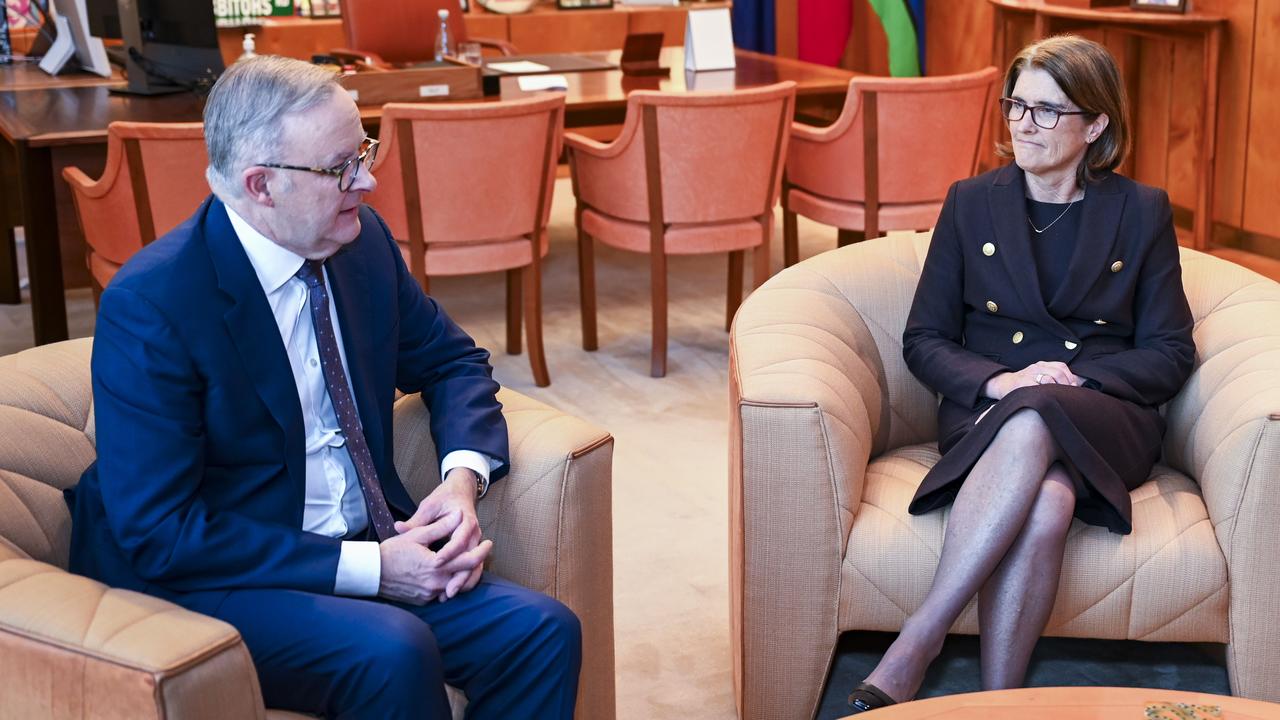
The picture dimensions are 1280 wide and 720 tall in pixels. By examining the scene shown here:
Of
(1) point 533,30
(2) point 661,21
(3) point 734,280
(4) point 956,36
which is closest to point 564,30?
(1) point 533,30

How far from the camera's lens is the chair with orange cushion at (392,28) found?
645 centimetres

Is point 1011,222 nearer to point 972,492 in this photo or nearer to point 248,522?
point 972,492

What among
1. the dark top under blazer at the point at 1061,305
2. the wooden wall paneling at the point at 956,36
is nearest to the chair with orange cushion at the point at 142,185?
the dark top under blazer at the point at 1061,305

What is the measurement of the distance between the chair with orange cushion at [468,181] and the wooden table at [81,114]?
0.42m

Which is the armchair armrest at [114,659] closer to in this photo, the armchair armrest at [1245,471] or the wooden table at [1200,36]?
the armchair armrest at [1245,471]

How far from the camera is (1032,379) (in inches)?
103

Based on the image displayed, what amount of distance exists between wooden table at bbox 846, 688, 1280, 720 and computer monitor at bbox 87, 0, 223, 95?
4.02m

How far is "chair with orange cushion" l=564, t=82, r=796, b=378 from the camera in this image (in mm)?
4508

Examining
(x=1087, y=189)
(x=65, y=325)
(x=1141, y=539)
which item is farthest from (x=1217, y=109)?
(x=65, y=325)

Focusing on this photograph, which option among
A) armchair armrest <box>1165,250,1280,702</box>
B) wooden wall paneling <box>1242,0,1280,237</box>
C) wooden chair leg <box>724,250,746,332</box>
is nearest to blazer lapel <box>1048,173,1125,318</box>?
armchair armrest <box>1165,250,1280,702</box>

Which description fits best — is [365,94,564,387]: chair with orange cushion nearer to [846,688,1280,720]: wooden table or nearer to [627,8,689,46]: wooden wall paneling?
[846,688,1280,720]: wooden table

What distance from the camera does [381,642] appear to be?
1883 mm

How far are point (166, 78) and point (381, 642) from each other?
152 inches

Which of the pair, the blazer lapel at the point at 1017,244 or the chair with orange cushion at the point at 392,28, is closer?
the blazer lapel at the point at 1017,244
